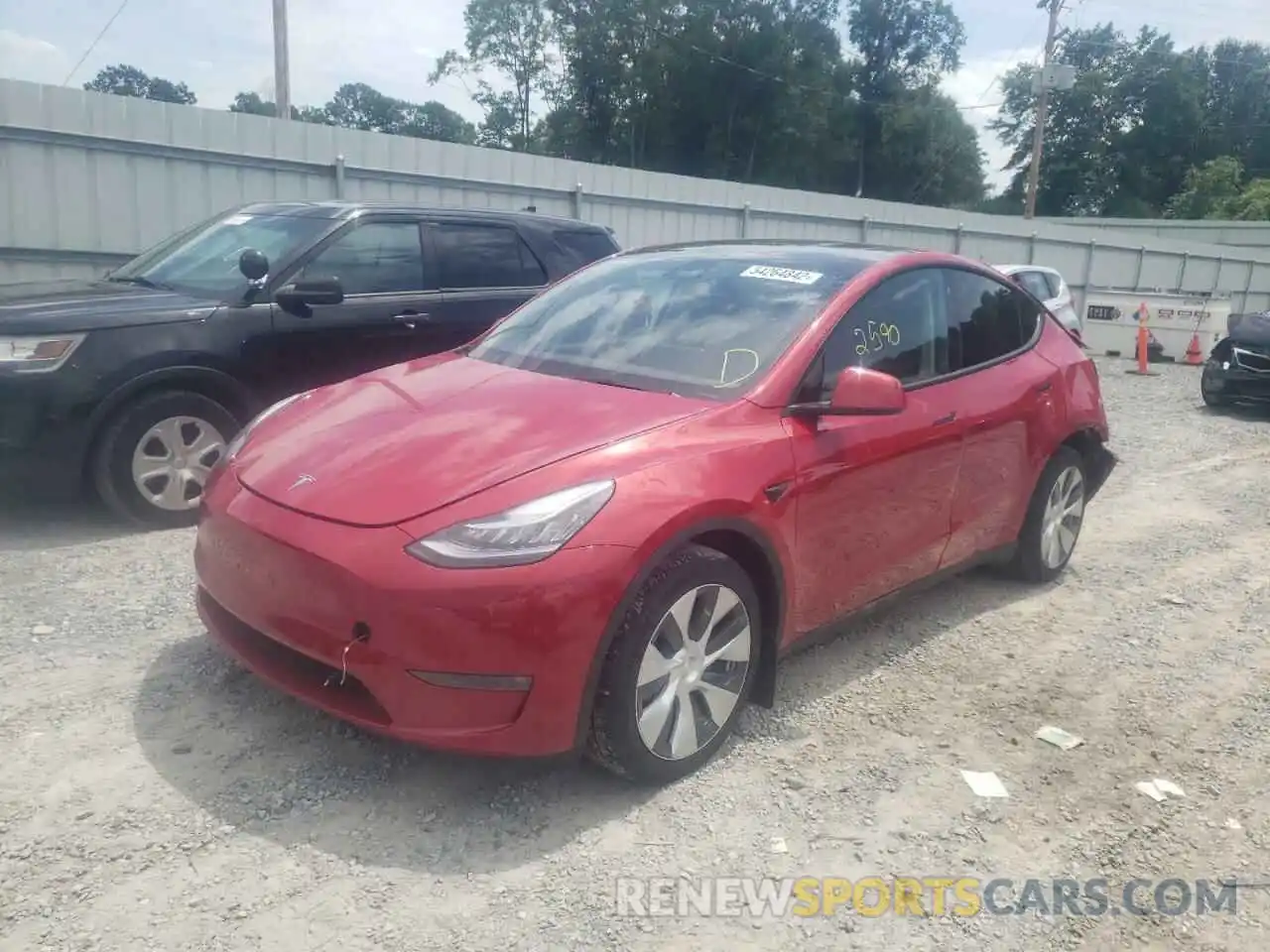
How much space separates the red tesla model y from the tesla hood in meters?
0.01

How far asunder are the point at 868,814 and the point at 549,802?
947mm

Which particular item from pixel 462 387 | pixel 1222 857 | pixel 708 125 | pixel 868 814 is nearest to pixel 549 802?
pixel 868 814

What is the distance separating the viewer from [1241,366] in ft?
39.2

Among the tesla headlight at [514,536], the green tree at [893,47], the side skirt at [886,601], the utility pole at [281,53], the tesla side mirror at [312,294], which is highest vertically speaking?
the green tree at [893,47]

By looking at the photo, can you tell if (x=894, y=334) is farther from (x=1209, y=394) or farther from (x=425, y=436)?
(x=1209, y=394)

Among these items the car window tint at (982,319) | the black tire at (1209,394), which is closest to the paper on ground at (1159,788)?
the car window tint at (982,319)

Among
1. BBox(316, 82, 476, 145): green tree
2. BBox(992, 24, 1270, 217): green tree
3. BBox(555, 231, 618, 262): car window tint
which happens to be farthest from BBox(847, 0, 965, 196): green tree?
BBox(555, 231, 618, 262): car window tint

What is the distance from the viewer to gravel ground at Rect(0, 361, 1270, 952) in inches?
98.7

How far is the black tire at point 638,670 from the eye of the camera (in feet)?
9.35

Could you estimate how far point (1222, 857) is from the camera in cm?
296

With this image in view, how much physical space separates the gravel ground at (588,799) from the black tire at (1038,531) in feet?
1.41

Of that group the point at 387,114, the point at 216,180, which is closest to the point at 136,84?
the point at 387,114

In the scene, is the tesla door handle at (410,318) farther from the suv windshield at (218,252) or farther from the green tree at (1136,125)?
the green tree at (1136,125)

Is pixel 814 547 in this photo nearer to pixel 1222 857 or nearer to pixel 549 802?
pixel 549 802
